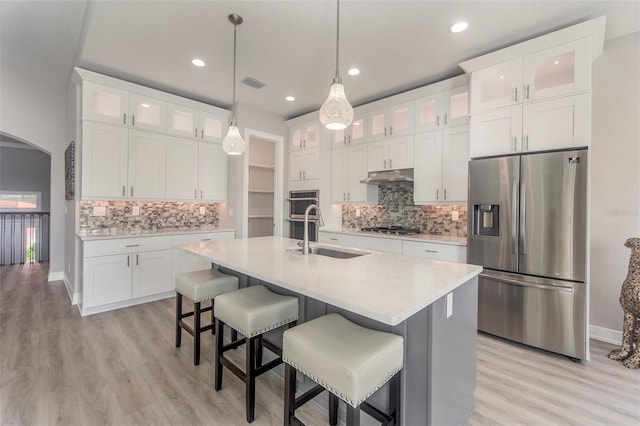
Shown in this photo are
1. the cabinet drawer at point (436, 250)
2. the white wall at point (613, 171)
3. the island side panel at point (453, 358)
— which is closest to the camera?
the island side panel at point (453, 358)

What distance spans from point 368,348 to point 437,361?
40 centimetres

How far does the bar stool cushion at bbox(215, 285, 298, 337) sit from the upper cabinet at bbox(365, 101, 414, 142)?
9.63 feet

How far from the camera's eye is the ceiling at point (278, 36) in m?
2.34

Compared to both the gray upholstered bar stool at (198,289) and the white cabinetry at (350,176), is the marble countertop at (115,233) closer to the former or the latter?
the gray upholstered bar stool at (198,289)

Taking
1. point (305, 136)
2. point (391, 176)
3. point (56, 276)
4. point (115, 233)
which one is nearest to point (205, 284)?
point (115, 233)

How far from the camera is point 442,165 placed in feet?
11.6

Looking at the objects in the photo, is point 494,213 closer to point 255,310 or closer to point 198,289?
point 255,310

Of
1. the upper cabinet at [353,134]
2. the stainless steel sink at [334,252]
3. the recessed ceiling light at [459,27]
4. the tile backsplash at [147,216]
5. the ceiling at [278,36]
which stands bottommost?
the stainless steel sink at [334,252]

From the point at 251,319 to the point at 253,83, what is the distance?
125 inches

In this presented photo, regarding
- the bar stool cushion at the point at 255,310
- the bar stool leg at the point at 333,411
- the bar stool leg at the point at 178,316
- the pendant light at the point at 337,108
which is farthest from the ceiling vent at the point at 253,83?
the bar stool leg at the point at 333,411

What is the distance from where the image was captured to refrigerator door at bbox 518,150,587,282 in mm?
2391

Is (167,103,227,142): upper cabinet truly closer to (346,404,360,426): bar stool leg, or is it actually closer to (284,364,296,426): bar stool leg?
(284,364,296,426): bar stool leg

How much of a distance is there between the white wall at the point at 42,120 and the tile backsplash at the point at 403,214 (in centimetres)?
474

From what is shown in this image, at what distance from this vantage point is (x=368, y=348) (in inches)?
49.5
